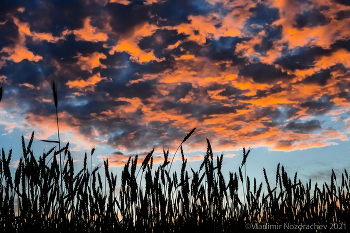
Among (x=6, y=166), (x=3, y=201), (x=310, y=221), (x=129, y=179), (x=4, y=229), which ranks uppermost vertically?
(x=6, y=166)

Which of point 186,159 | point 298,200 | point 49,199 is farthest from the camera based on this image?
point 298,200

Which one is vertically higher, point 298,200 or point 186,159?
point 186,159

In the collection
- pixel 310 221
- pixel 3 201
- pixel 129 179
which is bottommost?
pixel 310 221

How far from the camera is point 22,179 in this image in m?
2.96

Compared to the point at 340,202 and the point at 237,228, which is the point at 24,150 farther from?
the point at 340,202

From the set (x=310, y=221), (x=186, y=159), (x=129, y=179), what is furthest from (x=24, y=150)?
(x=310, y=221)

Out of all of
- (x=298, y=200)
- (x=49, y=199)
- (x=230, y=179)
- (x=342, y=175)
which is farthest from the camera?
(x=342, y=175)

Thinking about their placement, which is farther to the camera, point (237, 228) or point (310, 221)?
point (310, 221)

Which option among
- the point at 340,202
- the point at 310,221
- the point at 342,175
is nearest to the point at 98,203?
the point at 310,221

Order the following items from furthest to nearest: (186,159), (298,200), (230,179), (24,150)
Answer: (298,200)
(230,179)
(186,159)
(24,150)

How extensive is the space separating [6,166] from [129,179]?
140 centimetres

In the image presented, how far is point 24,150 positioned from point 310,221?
3.80 metres

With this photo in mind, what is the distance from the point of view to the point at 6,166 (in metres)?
3.08

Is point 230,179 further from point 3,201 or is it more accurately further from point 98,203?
point 3,201
